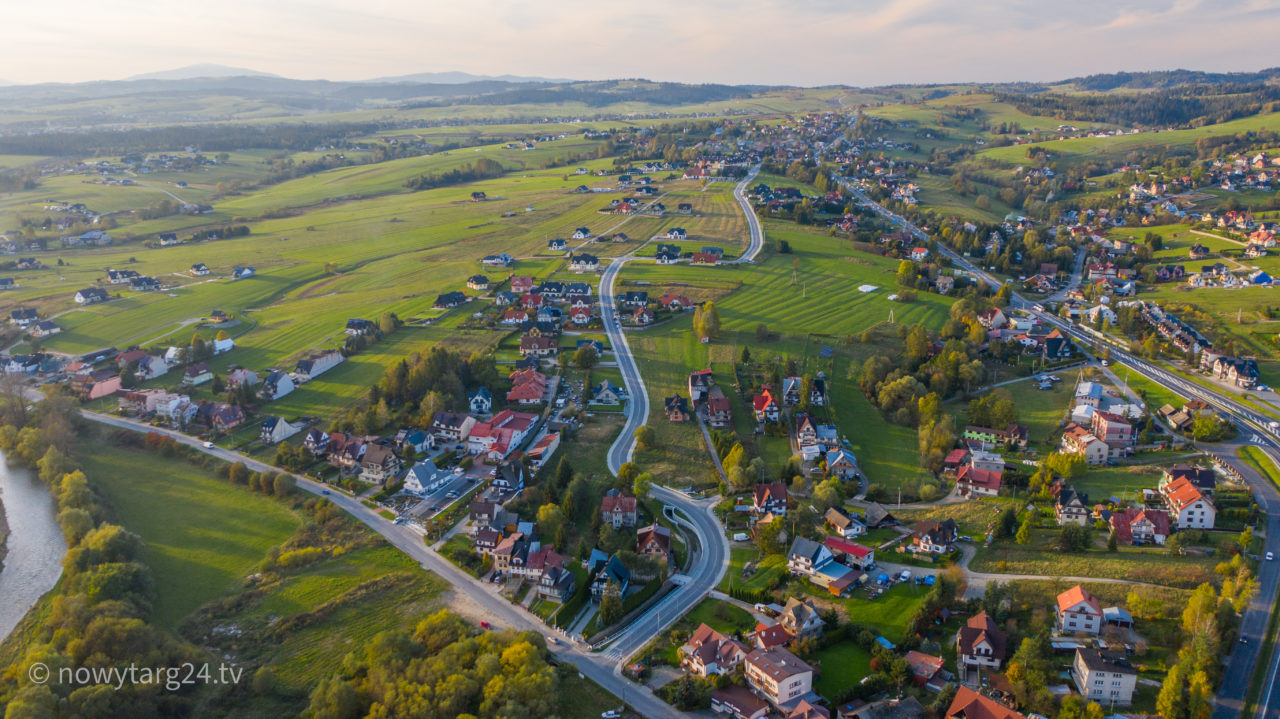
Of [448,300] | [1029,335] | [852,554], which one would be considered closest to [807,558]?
[852,554]

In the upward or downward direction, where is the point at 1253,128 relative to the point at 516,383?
upward

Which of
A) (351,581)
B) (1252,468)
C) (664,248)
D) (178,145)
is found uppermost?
(178,145)

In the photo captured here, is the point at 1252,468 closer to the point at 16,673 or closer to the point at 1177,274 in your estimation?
the point at 1177,274

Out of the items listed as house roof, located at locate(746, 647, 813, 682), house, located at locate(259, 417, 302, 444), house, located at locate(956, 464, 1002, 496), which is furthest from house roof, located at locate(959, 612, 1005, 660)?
house, located at locate(259, 417, 302, 444)

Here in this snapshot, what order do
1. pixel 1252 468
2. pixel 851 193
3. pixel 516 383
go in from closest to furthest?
pixel 1252 468 < pixel 516 383 < pixel 851 193

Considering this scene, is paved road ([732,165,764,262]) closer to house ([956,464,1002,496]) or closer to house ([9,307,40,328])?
house ([956,464,1002,496])

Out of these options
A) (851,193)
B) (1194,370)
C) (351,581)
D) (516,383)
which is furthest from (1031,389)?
(851,193)

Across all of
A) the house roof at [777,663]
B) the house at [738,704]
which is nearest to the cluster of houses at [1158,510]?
the house roof at [777,663]
